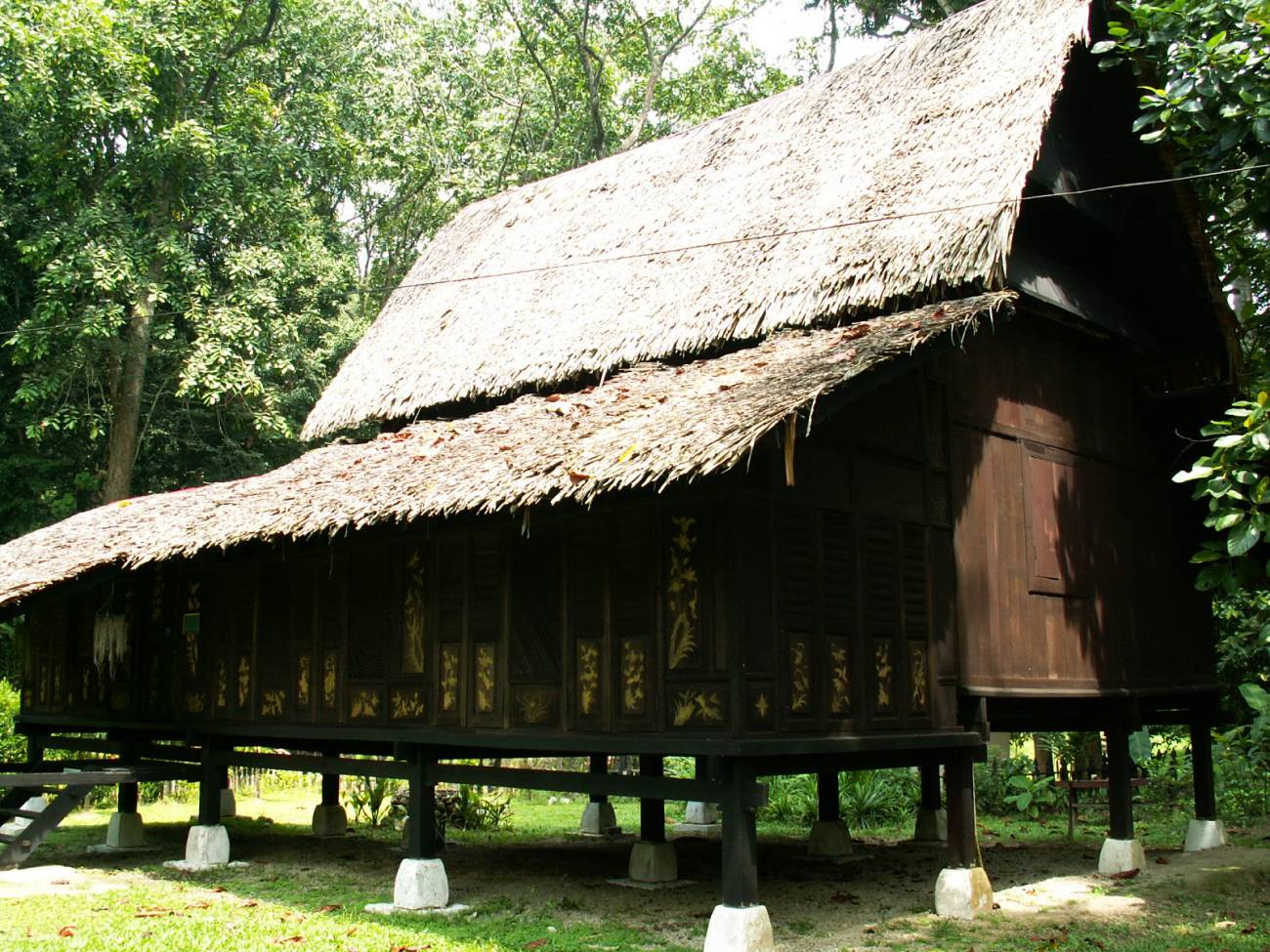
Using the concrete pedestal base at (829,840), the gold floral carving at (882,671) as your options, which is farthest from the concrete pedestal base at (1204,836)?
the gold floral carving at (882,671)

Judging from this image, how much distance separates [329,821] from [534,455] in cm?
736

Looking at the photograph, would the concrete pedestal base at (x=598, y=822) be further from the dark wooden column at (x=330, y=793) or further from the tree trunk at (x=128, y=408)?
the tree trunk at (x=128, y=408)

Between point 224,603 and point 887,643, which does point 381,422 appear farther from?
point 887,643

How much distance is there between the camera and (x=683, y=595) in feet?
26.1

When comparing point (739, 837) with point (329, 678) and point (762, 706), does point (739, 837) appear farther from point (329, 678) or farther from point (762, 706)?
point (329, 678)

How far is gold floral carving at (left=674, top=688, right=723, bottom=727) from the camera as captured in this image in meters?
7.64

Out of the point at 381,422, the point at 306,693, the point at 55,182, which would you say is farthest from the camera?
the point at 55,182

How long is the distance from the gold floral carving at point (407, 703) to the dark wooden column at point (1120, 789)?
5.69m

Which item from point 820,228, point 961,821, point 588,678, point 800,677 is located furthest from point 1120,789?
point 820,228

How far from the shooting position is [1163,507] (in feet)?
39.4

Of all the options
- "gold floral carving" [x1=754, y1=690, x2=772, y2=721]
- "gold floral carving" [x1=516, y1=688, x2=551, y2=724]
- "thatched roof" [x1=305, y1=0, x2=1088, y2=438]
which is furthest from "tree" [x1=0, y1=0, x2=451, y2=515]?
"gold floral carving" [x1=754, y1=690, x2=772, y2=721]

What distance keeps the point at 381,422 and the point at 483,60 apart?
1626 centimetres

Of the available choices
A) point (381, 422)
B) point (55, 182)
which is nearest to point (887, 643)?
point (381, 422)

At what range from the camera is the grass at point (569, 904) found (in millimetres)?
7910
